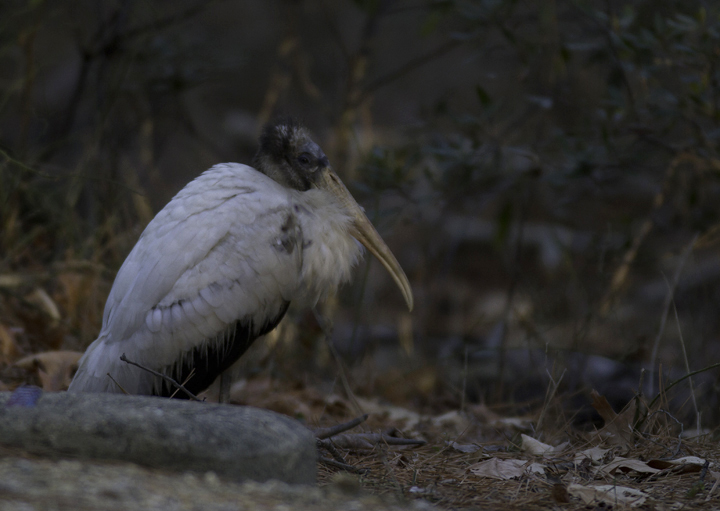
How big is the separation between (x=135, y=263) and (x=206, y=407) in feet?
4.09

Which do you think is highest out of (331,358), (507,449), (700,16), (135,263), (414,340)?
(700,16)

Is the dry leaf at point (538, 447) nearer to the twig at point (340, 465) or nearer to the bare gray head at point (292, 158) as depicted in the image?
the twig at point (340, 465)

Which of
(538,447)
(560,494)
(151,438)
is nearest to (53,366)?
(151,438)

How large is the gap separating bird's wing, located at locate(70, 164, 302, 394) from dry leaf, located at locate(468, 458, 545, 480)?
1193 mm

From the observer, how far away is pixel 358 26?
17.7m

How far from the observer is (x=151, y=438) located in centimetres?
211

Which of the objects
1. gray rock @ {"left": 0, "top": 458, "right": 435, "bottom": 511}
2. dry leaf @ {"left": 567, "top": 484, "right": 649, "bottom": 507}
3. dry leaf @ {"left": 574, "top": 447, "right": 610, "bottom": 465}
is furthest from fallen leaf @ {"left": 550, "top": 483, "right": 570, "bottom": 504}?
gray rock @ {"left": 0, "top": 458, "right": 435, "bottom": 511}

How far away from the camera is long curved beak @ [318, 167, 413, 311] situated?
3982 millimetres

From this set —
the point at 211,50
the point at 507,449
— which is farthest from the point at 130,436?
the point at 211,50

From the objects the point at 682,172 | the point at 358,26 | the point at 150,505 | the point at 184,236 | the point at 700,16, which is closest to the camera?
the point at 150,505

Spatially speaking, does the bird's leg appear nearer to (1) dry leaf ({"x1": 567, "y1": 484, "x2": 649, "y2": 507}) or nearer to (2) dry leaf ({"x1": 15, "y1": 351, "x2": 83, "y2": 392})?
(2) dry leaf ({"x1": 15, "y1": 351, "x2": 83, "y2": 392})

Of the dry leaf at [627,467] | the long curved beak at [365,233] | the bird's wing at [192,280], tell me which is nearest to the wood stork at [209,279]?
the bird's wing at [192,280]

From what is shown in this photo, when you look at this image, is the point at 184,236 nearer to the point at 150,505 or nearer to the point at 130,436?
the point at 130,436

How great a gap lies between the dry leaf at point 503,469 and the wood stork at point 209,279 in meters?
1.19
